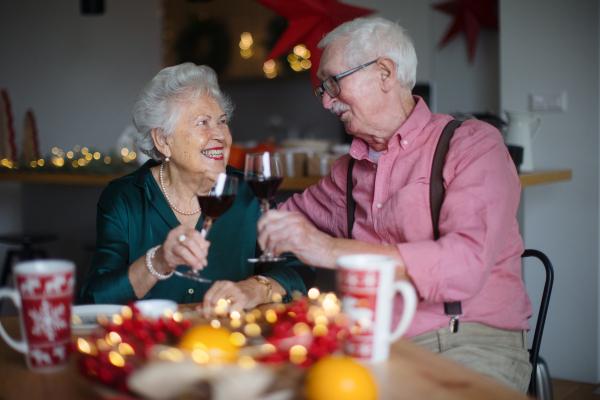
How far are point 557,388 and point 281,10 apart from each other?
2266 mm

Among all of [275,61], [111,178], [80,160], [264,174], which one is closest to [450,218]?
[264,174]

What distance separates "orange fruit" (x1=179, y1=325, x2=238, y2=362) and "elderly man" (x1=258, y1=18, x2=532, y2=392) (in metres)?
0.33

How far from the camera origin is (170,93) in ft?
5.73

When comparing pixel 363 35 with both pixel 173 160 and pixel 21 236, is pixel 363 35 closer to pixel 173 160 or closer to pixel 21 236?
pixel 173 160

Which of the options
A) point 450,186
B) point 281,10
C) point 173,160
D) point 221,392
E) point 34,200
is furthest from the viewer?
point 34,200

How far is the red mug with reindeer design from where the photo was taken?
2.73ft

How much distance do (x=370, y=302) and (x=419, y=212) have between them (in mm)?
631

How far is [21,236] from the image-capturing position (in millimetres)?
3637

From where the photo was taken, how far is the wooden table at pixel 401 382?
75 centimetres

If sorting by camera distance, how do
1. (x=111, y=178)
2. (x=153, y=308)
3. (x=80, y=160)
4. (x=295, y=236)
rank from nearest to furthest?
(x=153, y=308)
(x=295, y=236)
(x=111, y=178)
(x=80, y=160)

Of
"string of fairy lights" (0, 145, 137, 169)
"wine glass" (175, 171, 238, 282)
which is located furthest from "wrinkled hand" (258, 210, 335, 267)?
"string of fairy lights" (0, 145, 137, 169)

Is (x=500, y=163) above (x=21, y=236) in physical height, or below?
above

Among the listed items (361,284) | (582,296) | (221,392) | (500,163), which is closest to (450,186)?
(500,163)

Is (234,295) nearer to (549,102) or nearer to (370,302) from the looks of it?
(370,302)
